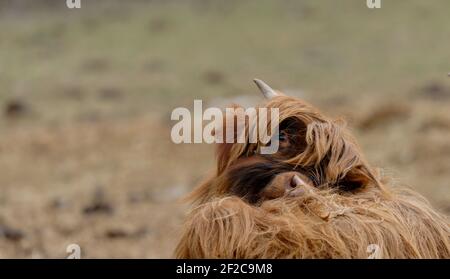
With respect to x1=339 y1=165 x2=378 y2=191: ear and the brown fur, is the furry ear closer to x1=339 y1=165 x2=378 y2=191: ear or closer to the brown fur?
the brown fur

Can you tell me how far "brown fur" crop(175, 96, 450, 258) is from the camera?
353cm

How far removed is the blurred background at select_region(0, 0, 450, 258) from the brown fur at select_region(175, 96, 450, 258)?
1.61 ft

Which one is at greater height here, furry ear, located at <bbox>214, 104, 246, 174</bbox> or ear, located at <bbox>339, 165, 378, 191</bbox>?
furry ear, located at <bbox>214, 104, 246, 174</bbox>

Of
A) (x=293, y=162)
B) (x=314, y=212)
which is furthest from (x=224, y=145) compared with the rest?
(x=314, y=212)

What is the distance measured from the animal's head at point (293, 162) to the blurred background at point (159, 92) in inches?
18.1

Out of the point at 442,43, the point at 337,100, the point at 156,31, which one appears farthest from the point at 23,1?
the point at 337,100

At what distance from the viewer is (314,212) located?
12.4ft

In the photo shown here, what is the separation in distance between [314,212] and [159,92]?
62.3ft

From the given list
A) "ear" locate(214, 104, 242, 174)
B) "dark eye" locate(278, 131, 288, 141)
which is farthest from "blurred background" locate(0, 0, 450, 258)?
"dark eye" locate(278, 131, 288, 141)

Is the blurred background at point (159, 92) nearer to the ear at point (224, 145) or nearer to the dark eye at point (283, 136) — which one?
the ear at point (224, 145)

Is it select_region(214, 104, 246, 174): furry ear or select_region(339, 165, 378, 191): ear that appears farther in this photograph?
select_region(214, 104, 246, 174): furry ear

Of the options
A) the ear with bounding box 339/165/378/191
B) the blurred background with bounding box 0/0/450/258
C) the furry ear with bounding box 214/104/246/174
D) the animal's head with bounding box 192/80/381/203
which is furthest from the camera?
the blurred background with bounding box 0/0/450/258
